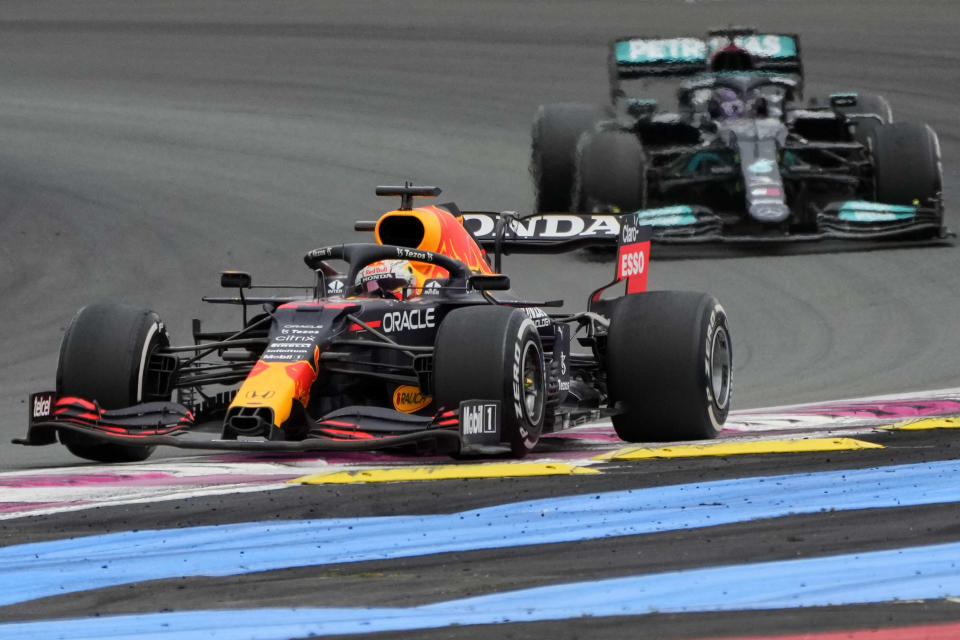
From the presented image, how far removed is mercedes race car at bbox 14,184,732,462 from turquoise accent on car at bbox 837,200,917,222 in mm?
8765

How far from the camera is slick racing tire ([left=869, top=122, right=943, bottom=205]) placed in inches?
789

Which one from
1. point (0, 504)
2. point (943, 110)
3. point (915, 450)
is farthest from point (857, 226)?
point (0, 504)

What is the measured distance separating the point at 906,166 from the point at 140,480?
12866 millimetres

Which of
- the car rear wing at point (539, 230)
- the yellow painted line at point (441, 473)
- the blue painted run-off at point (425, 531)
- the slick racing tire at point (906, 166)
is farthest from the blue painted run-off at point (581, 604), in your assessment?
the slick racing tire at point (906, 166)

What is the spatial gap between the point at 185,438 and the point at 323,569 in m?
3.67

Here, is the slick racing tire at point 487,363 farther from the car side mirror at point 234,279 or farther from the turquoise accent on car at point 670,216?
the turquoise accent on car at point 670,216

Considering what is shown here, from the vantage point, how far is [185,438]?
9.90m

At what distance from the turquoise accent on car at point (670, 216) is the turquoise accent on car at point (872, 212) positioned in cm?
172

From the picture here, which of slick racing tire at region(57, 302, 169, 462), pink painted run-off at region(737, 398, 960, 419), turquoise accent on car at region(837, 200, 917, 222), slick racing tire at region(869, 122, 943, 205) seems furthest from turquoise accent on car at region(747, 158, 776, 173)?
slick racing tire at region(57, 302, 169, 462)

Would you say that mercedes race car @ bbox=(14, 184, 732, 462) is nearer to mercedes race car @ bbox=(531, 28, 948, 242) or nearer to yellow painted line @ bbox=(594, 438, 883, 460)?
yellow painted line @ bbox=(594, 438, 883, 460)

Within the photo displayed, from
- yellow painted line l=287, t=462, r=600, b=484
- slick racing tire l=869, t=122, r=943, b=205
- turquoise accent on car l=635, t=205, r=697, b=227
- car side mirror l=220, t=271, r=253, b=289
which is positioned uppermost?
slick racing tire l=869, t=122, r=943, b=205

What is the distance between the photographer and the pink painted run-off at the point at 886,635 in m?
5.00

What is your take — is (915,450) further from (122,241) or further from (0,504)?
(122,241)

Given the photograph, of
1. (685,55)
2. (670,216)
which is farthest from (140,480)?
(685,55)
